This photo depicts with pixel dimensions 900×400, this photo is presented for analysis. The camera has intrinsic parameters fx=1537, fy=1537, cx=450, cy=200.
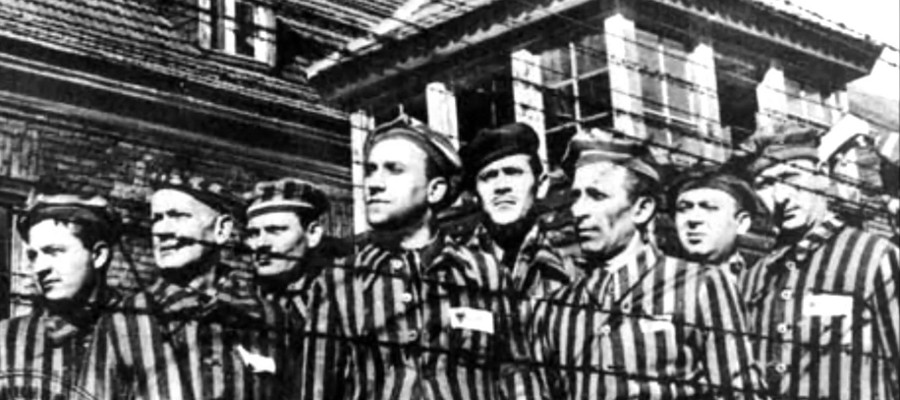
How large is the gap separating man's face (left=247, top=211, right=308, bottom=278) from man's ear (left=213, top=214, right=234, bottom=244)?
0.12m

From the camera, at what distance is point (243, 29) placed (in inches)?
340

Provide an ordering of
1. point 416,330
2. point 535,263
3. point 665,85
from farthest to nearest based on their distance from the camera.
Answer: point 665,85
point 535,263
point 416,330

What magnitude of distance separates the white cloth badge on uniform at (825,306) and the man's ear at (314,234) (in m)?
3.66

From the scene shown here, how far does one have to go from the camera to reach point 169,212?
809 centimetres

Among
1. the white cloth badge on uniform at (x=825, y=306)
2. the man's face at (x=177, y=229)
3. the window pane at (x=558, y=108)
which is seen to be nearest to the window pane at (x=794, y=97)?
the white cloth badge on uniform at (x=825, y=306)

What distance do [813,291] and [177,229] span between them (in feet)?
15.4

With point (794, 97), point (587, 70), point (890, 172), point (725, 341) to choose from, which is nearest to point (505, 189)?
point (587, 70)

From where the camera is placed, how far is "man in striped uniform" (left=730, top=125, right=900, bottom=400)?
10.4 metres

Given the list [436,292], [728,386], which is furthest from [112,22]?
[728,386]

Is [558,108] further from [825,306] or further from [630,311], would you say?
[825,306]

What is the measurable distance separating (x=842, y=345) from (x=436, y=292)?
10.3 ft

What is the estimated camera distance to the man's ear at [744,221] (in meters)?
10.5

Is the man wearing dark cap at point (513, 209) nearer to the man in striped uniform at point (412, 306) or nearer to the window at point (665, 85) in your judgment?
the man in striped uniform at point (412, 306)

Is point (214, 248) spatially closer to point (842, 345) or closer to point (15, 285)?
point (15, 285)
